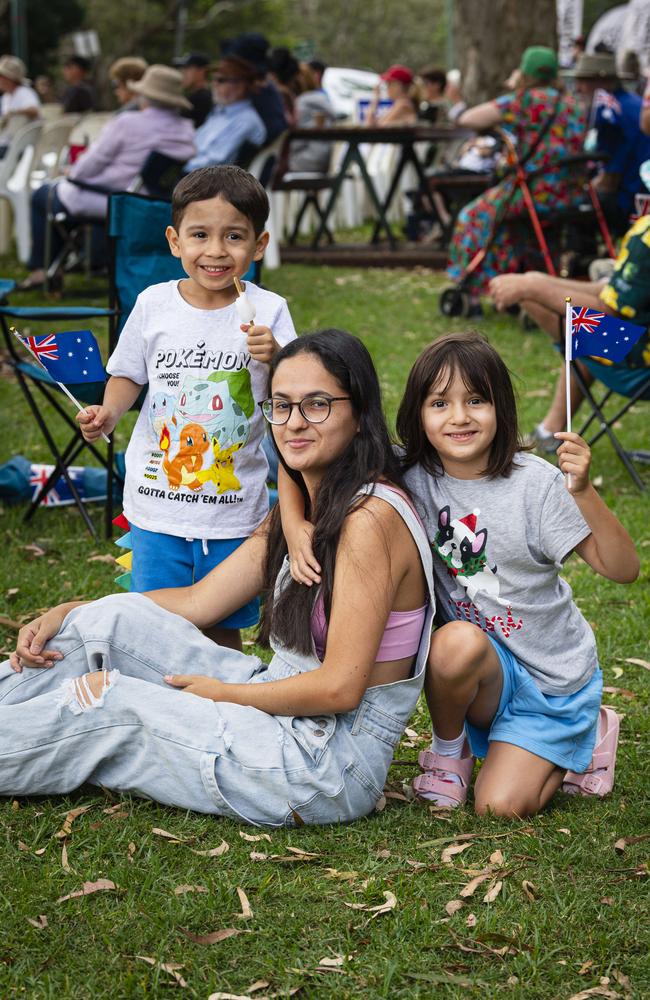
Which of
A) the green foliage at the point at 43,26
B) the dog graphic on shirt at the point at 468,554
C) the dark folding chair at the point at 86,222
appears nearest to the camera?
the dog graphic on shirt at the point at 468,554

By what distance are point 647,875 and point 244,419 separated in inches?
58.4

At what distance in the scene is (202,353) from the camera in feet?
10.6

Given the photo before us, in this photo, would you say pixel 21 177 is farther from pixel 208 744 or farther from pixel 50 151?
pixel 208 744

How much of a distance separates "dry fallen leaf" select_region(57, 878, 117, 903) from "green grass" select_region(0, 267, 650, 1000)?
10mm

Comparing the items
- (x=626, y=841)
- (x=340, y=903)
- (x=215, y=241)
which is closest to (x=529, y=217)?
(x=215, y=241)

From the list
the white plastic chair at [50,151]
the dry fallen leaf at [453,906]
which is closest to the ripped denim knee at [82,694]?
the dry fallen leaf at [453,906]

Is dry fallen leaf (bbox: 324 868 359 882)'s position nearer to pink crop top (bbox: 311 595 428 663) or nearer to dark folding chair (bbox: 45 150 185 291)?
pink crop top (bbox: 311 595 428 663)

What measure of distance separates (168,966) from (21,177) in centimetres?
1008

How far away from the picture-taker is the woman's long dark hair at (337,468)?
2621 mm

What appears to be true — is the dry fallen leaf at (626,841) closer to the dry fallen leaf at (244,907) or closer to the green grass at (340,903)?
the green grass at (340,903)

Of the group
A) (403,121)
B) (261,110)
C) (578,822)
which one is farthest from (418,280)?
(578,822)

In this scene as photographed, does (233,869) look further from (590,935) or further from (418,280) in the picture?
(418,280)

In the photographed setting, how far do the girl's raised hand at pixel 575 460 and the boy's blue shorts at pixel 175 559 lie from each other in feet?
3.43

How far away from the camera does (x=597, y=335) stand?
2973mm
